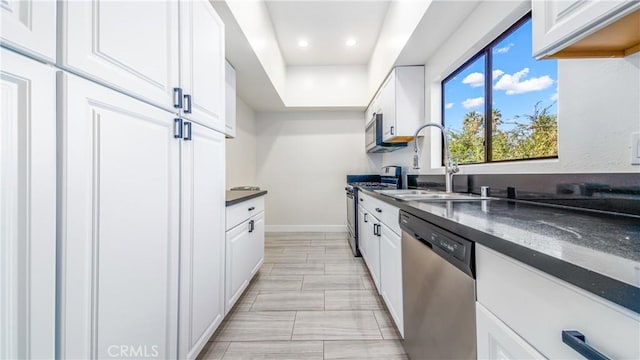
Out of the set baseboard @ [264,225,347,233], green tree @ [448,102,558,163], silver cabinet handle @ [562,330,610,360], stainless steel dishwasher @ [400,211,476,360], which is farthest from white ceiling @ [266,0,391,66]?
silver cabinet handle @ [562,330,610,360]

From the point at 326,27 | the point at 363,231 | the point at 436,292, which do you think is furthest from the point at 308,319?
the point at 326,27

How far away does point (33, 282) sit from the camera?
1.80 ft

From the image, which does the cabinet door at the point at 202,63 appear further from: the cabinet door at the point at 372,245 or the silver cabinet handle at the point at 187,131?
the cabinet door at the point at 372,245

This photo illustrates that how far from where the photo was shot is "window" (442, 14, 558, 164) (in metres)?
1.31

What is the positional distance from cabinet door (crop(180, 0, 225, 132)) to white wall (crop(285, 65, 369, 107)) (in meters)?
2.42

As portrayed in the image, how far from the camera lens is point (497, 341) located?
0.63 m

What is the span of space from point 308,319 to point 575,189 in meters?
1.64

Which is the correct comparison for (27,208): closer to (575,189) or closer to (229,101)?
(575,189)

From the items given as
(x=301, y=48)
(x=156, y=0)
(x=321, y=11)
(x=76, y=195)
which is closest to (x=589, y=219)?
(x=76, y=195)

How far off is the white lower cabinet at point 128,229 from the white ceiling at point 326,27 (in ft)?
7.27

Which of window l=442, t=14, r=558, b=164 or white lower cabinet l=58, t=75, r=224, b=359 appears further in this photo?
window l=442, t=14, r=558, b=164

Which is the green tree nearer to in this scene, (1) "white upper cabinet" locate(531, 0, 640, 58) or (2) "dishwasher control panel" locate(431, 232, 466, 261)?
(1) "white upper cabinet" locate(531, 0, 640, 58)

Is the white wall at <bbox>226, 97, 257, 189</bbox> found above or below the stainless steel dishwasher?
above

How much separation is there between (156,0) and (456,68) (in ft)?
7.10
